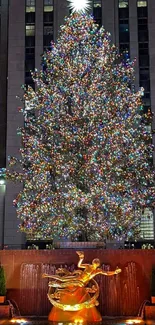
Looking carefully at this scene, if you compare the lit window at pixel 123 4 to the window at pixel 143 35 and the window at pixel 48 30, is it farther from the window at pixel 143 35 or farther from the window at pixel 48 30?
the window at pixel 48 30

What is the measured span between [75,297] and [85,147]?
12564 mm

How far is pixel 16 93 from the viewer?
41938 mm

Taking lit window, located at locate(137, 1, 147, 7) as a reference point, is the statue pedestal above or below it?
below

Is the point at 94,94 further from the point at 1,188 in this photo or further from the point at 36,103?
the point at 1,188

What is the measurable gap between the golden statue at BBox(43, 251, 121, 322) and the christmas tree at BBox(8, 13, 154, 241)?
1039 cm

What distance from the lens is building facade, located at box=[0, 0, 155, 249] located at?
4172 centimetres

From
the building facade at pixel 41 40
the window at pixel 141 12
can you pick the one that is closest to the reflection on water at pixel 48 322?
the building facade at pixel 41 40

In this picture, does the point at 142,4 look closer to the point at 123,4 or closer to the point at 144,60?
the point at 123,4

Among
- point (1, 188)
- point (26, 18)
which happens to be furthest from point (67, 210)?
point (26, 18)

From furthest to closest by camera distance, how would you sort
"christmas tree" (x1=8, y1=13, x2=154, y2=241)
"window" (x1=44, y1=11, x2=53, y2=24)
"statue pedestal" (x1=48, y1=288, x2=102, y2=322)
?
"window" (x1=44, y1=11, x2=53, y2=24), "christmas tree" (x1=8, y1=13, x2=154, y2=241), "statue pedestal" (x1=48, y1=288, x2=102, y2=322)

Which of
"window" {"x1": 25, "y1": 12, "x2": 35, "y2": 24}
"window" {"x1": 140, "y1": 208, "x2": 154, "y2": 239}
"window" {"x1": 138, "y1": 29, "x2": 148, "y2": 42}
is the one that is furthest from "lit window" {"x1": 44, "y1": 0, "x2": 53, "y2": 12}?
Answer: "window" {"x1": 140, "y1": 208, "x2": 154, "y2": 239}

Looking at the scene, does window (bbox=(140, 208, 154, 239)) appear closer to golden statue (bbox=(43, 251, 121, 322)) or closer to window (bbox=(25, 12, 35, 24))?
window (bbox=(25, 12, 35, 24))

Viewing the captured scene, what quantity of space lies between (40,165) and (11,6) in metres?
23.8

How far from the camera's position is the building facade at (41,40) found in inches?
1642
